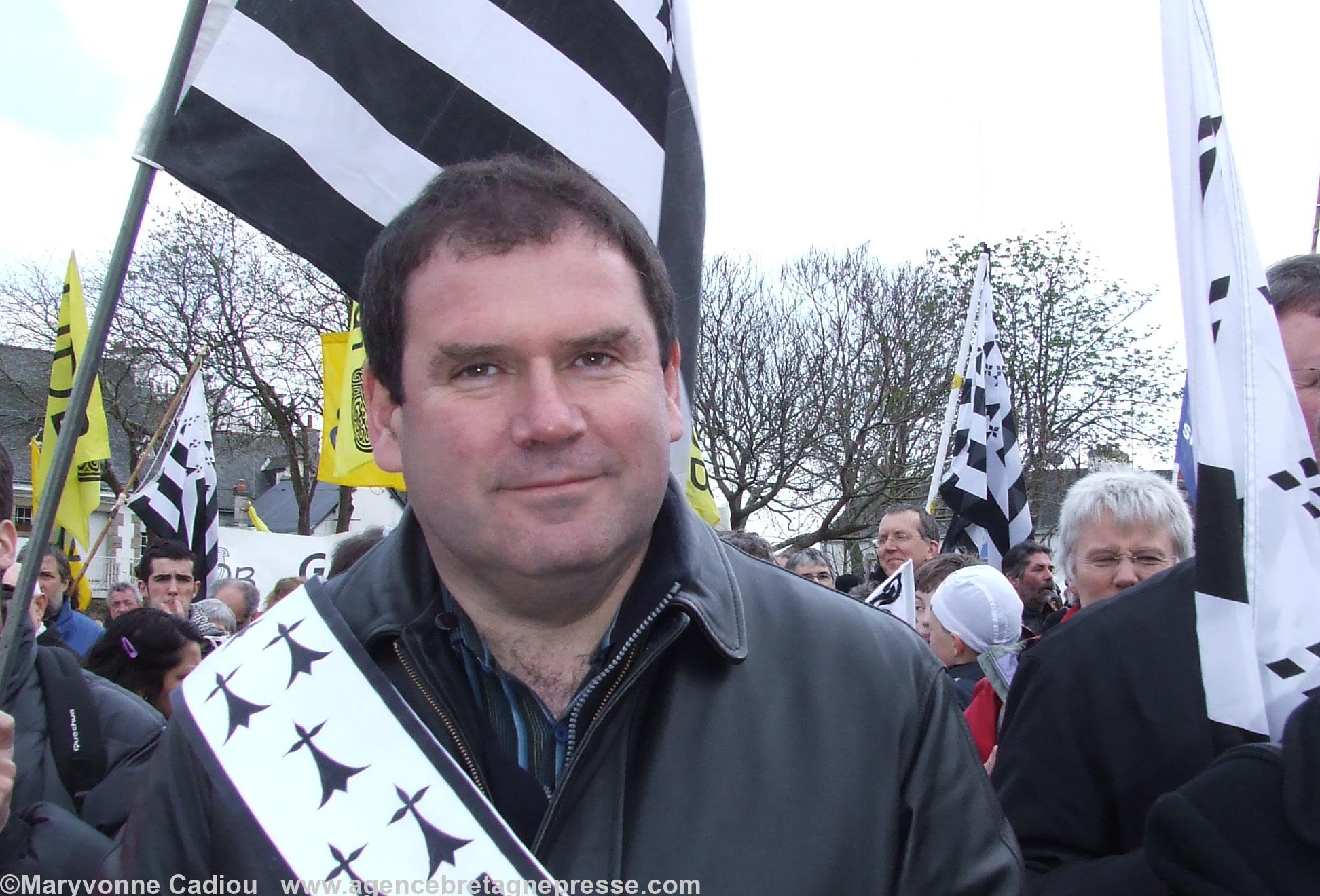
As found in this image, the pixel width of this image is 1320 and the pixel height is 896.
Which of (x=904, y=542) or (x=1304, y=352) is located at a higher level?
(x=1304, y=352)

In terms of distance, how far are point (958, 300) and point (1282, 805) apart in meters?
24.8

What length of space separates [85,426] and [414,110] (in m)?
3.07

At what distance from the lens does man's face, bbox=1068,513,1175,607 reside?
315 cm

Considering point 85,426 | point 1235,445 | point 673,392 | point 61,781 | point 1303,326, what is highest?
point 85,426

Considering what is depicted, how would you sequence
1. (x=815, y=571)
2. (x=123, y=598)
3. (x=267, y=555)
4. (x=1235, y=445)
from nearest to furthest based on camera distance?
(x=1235, y=445) < (x=815, y=571) < (x=123, y=598) < (x=267, y=555)

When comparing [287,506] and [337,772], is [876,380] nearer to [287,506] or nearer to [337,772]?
[337,772]

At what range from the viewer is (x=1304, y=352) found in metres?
2.21

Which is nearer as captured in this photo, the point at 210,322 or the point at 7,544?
the point at 7,544

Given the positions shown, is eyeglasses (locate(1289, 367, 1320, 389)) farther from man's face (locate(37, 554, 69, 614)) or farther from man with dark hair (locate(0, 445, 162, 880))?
man's face (locate(37, 554, 69, 614))

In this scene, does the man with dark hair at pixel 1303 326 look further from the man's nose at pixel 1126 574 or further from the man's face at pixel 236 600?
the man's face at pixel 236 600

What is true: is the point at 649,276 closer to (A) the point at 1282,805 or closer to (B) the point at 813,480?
(A) the point at 1282,805

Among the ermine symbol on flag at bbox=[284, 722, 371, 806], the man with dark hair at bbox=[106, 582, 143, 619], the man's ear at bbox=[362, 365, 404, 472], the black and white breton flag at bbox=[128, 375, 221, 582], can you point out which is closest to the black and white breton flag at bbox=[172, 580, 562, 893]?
the ermine symbol on flag at bbox=[284, 722, 371, 806]

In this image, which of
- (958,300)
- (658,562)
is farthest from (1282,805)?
(958,300)

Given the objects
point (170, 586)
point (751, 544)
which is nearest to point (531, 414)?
point (751, 544)
